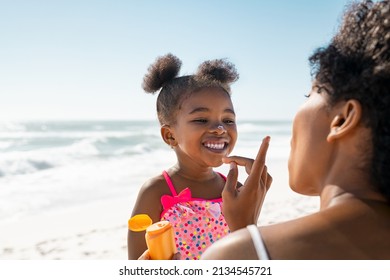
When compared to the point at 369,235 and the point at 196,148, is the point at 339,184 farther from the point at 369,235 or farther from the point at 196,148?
the point at 196,148

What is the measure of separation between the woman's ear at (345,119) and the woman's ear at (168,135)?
1510 millimetres

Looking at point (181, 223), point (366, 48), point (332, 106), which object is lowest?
point (181, 223)

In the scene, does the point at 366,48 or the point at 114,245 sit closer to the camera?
the point at 366,48

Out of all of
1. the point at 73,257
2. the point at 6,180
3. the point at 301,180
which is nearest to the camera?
the point at 301,180

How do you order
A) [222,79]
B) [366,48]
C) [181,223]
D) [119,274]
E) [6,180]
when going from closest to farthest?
[366,48], [119,274], [181,223], [222,79], [6,180]

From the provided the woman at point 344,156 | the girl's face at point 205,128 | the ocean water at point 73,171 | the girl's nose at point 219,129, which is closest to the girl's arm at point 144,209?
the girl's face at point 205,128

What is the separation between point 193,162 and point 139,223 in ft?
2.67

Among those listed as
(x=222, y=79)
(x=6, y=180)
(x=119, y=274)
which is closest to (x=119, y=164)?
(x=6, y=180)

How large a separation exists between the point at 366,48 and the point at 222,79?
162 centimetres

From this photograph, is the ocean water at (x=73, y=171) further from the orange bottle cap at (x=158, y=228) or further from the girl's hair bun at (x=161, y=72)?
the orange bottle cap at (x=158, y=228)

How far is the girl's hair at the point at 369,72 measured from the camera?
3.05ft

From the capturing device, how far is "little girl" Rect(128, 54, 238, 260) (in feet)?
7.05

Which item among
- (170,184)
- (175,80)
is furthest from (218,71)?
(170,184)

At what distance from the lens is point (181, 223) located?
2.17m
